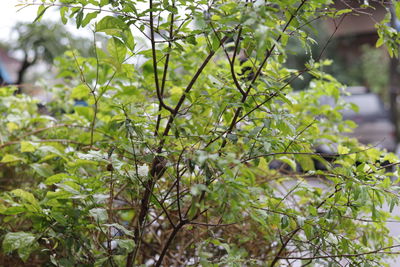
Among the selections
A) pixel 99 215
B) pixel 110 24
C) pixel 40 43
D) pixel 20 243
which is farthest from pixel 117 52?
pixel 40 43

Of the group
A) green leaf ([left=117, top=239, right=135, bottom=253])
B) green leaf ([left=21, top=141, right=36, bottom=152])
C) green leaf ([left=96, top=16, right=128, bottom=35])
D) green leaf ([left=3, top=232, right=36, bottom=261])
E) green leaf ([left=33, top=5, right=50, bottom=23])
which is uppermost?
green leaf ([left=33, top=5, right=50, bottom=23])

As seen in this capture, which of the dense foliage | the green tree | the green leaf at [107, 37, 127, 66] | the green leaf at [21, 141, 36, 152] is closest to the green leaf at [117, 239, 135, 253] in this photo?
the dense foliage

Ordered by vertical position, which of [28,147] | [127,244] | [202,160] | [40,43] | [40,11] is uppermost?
[40,43]

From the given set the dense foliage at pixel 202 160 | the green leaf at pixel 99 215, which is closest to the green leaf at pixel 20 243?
the dense foliage at pixel 202 160

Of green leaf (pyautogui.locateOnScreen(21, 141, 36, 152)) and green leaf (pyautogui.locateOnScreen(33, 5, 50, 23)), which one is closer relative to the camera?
A: green leaf (pyautogui.locateOnScreen(33, 5, 50, 23))

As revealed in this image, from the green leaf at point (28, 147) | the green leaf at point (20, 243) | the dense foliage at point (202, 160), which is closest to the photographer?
the dense foliage at point (202, 160)

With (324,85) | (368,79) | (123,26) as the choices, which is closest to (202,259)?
(123,26)

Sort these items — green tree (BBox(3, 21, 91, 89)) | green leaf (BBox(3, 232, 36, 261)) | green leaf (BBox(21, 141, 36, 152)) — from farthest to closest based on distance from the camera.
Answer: green tree (BBox(3, 21, 91, 89)) < green leaf (BBox(21, 141, 36, 152)) < green leaf (BBox(3, 232, 36, 261))

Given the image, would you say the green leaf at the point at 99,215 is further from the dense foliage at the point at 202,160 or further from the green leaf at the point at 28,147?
the green leaf at the point at 28,147

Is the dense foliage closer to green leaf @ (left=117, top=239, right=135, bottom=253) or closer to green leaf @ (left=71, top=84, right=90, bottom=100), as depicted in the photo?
green leaf @ (left=117, top=239, right=135, bottom=253)

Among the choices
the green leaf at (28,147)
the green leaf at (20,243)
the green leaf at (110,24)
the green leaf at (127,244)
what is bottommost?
the green leaf at (127,244)

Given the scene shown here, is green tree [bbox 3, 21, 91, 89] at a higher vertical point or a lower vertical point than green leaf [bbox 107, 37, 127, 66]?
higher

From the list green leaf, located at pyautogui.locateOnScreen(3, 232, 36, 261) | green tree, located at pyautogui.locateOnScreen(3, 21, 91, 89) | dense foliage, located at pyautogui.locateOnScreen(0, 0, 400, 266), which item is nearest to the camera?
dense foliage, located at pyautogui.locateOnScreen(0, 0, 400, 266)

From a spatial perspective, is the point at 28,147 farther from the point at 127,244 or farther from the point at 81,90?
the point at 127,244
